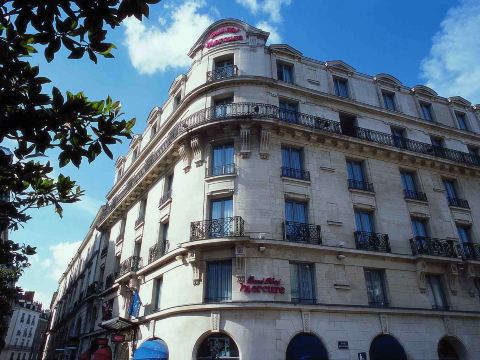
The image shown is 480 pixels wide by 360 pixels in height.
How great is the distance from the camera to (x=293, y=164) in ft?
59.2

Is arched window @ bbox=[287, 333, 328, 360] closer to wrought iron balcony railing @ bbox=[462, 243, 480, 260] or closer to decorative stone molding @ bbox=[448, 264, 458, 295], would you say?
decorative stone molding @ bbox=[448, 264, 458, 295]

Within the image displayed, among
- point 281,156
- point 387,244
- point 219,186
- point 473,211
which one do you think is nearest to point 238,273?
point 219,186

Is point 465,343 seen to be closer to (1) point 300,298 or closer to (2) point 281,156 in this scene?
(1) point 300,298

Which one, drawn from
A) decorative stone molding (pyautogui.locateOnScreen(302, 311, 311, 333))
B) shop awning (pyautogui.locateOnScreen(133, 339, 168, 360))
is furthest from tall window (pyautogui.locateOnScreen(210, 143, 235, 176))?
shop awning (pyautogui.locateOnScreen(133, 339, 168, 360))

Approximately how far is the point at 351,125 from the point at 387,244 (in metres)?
7.47

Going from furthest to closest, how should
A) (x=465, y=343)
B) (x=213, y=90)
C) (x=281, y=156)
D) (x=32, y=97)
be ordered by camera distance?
(x=213, y=90)
(x=281, y=156)
(x=465, y=343)
(x=32, y=97)

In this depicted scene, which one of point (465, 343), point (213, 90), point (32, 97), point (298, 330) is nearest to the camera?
point (32, 97)

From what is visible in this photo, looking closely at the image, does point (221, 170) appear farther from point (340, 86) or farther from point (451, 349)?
point (451, 349)

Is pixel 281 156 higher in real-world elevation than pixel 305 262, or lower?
higher

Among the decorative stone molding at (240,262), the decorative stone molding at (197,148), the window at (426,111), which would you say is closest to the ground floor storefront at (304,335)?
the decorative stone molding at (240,262)

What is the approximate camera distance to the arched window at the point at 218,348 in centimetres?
1362

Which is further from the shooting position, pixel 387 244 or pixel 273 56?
pixel 273 56

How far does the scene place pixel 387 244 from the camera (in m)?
17.4

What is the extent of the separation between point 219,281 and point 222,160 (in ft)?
19.1
